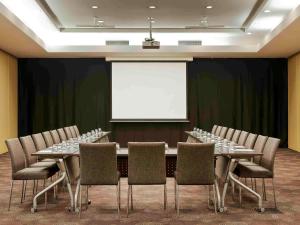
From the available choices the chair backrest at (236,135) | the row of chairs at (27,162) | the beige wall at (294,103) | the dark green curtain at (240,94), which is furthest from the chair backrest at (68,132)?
the beige wall at (294,103)

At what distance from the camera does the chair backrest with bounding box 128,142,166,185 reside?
504cm

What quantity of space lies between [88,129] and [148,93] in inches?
86.1

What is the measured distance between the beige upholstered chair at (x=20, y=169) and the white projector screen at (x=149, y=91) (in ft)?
25.0

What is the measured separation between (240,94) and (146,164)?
9.24 m

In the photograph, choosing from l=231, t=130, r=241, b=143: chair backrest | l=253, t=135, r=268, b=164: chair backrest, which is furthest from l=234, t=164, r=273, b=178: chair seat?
l=231, t=130, r=241, b=143: chair backrest

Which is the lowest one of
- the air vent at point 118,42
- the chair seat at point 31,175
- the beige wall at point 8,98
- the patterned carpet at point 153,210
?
the patterned carpet at point 153,210

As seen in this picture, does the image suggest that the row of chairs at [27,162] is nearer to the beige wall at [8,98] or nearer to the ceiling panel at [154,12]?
the ceiling panel at [154,12]

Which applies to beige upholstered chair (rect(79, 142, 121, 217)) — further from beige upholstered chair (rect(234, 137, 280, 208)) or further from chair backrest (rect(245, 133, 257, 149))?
chair backrest (rect(245, 133, 257, 149))

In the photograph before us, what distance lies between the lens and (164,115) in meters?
13.4

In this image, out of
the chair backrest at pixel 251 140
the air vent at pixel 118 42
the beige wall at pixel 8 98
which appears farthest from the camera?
the air vent at pixel 118 42

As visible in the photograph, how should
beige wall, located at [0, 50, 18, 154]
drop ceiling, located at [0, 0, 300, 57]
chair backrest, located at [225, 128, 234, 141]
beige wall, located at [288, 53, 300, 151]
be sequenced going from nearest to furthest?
chair backrest, located at [225, 128, 234, 141], drop ceiling, located at [0, 0, 300, 57], beige wall, located at [0, 50, 18, 154], beige wall, located at [288, 53, 300, 151]

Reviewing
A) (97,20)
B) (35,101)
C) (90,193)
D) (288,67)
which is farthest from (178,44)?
(90,193)

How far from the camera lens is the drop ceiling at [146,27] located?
9.13m

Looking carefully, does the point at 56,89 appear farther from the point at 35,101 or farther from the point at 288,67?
the point at 288,67
